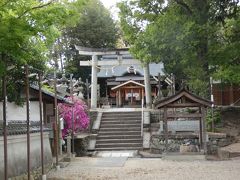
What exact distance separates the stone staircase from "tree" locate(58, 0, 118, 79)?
70.2ft

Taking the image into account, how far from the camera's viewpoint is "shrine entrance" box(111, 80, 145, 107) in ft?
156

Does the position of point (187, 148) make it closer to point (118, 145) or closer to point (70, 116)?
point (118, 145)

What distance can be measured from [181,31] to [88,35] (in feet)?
98.3

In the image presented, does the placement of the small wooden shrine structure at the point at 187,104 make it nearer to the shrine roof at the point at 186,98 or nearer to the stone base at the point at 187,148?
the shrine roof at the point at 186,98

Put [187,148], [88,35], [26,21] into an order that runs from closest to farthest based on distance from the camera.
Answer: [26,21] < [187,148] < [88,35]

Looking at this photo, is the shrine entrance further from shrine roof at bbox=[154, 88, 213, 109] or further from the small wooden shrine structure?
shrine roof at bbox=[154, 88, 213, 109]

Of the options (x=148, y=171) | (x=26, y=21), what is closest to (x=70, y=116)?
(x=148, y=171)

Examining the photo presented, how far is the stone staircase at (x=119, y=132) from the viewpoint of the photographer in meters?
24.1

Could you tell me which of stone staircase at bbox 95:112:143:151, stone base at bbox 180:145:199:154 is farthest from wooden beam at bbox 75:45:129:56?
stone base at bbox 180:145:199:154

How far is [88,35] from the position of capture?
50562 millimetres

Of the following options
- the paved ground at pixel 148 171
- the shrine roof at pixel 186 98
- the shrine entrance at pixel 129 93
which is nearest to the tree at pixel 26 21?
the paved ground at pixel 148 171

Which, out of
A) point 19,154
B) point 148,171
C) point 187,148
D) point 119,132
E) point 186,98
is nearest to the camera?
point 19,154

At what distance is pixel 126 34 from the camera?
2472 centimetres

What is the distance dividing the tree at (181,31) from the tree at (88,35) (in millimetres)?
25840
